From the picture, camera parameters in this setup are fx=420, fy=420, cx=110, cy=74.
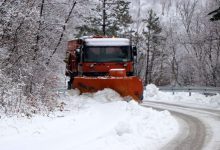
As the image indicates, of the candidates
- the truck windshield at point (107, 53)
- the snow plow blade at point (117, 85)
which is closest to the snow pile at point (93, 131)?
the snow plow blade at point (117, 85)

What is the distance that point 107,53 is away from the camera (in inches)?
781

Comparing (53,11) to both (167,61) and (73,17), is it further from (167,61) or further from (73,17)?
(167,61)

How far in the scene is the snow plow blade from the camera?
55.8 ft

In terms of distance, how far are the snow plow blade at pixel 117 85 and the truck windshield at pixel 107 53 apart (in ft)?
7.98

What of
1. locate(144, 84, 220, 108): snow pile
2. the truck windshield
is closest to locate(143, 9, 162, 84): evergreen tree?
locate(144, 84, 220, 108): snow pile

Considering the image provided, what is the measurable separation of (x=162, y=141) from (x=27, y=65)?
5.87 m

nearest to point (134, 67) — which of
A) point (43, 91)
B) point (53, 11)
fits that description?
point (53, 11)

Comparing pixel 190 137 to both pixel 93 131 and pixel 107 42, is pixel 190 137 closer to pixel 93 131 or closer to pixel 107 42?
pixel 93 131

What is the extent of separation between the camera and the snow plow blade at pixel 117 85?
1702 centimetres

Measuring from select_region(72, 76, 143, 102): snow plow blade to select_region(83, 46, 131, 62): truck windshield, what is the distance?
2.43 meters

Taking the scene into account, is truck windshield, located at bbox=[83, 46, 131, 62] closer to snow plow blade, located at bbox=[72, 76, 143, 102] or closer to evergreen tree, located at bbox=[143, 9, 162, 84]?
snow plow blade, located at bbox=[72, 76, 143, 102]

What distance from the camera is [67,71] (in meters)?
22.1

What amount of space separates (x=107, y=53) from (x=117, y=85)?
322cm

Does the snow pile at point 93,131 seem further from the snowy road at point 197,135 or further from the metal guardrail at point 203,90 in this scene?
the metal guardrail at point 203,90
